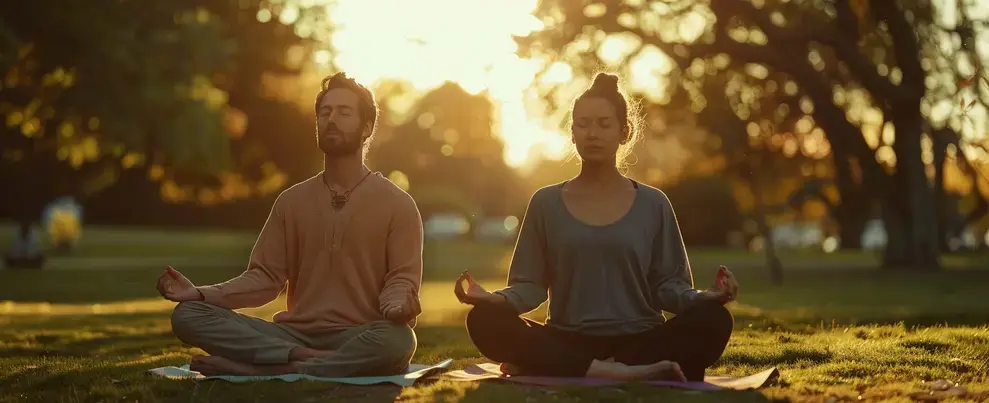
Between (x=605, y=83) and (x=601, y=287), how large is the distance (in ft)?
4.34

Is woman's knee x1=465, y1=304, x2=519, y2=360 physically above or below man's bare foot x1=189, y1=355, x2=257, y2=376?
above

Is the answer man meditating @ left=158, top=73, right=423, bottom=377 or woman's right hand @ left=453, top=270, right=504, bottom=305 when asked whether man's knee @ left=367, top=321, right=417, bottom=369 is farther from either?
woman's right hand @ left=453, top=270, right=504, bottom=305

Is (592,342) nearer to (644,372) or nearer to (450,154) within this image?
(644,372)

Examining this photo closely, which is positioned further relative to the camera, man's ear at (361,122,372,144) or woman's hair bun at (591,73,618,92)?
man's ear at (361,122,372,144)

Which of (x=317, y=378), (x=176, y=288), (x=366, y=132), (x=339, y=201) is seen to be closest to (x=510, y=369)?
(x=317, y=378)

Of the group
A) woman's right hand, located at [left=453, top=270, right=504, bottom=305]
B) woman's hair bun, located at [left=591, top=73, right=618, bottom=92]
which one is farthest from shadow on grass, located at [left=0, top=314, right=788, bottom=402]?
woman's hair bun, located at [left=591, top=73, right=618, bottom=92]

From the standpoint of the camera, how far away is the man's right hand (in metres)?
7.50

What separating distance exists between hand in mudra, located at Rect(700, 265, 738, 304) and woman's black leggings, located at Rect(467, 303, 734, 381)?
19 centimetres

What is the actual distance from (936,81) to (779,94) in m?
3.49

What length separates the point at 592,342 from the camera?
7605 millimetres

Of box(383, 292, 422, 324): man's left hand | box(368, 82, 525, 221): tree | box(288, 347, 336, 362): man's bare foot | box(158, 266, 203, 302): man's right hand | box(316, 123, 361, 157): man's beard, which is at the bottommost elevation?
box(288, 347, 336, 362): man's bare foot

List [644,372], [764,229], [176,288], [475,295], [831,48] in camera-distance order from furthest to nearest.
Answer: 1. [831,48]
2. [764,229]
3. [176,288]
4. [644,372]
5. [475,295]

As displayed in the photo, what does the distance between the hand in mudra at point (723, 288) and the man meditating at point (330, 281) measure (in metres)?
1.86

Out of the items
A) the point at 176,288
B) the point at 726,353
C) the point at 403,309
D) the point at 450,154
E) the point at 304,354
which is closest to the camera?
the point at 403,309
